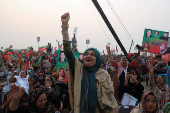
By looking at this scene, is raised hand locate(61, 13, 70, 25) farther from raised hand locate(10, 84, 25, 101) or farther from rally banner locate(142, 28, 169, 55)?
rally banner locate(142, 28, 169, 55)

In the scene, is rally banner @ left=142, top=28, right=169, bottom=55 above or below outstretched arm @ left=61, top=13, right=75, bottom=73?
above

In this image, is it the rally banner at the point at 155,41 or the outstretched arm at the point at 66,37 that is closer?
the outstretched arm at the point at 66,37

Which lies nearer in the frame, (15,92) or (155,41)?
(15,92)

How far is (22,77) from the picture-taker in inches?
159

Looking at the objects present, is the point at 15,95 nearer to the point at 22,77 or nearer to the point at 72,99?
the point at 72,99

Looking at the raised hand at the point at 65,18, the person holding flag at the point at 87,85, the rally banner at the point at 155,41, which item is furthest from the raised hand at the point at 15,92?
the rally banner at the point at 155,41

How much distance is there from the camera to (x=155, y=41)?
7.00m

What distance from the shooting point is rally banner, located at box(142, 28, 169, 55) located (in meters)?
6.93

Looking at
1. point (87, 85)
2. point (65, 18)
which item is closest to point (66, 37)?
point (65, 18)

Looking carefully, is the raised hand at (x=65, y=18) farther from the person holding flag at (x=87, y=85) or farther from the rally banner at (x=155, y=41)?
the rally banner at (x=155, y=41)

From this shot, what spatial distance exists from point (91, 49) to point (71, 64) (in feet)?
1.22

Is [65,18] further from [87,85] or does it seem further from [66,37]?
[87,85]

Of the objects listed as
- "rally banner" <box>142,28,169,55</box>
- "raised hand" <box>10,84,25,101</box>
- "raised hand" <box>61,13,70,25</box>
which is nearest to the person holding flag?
"raised hand" <box>61,13,70,25</box>

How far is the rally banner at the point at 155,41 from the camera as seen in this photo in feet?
22.8
